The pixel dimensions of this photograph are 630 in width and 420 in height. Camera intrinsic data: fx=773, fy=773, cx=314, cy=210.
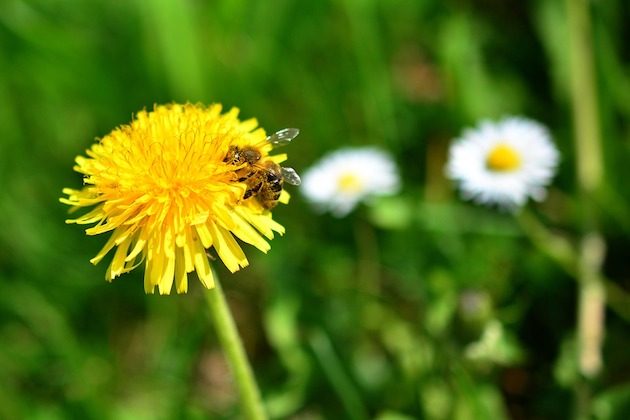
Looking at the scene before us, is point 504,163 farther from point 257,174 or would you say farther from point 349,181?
point 257,174

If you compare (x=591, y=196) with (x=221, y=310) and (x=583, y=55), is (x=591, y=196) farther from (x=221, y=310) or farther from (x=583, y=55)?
(x=221, y=310)

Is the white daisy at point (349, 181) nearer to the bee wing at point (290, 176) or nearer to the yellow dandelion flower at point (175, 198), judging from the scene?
the bee wing at point (290, 176)

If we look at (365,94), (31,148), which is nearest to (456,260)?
(365,94)

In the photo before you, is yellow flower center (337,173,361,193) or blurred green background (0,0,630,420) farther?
yellow flower center (337,173,361,193)

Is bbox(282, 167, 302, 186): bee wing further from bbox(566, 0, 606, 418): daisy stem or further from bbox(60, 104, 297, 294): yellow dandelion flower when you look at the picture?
bbox(566, 0, 606, 418): daisy stem

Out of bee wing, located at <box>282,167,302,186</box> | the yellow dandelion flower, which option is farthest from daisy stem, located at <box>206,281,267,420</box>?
bee wing, located at <box>282,167,302,186</box>

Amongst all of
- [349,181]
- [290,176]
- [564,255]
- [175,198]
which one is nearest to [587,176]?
[564,255]

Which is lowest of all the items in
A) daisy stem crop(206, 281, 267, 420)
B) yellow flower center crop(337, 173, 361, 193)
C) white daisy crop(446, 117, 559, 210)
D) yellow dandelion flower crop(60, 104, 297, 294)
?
daisy stem crop(206, 281, 267, 420)
